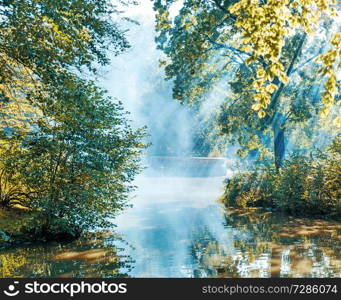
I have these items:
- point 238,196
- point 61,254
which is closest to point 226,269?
point 61,254

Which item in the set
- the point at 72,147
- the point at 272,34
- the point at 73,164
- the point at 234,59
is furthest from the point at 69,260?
the point at 234,59

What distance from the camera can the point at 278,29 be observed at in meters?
4.21

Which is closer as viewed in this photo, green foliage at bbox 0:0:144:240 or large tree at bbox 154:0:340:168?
green foliage at bbox 0:0:144:240

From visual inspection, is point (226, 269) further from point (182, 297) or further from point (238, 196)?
point (238, 196)

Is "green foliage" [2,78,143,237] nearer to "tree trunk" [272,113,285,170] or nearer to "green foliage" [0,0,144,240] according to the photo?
"green foliage" [0,0,144,240]

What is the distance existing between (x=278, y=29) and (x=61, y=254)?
7.73 m

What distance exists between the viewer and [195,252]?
32.3 ft

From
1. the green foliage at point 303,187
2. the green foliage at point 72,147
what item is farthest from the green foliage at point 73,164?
the green foliage at point 303,187

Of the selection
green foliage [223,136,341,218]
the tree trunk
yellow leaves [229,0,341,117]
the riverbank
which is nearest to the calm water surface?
the riverbank

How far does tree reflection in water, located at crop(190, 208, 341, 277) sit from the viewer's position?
25.1 ft

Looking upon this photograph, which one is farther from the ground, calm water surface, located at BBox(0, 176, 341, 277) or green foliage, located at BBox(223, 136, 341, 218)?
green foliage, located at BBox(223, 136, 341, 218)

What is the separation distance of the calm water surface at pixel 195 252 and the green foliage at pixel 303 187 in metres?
1.13

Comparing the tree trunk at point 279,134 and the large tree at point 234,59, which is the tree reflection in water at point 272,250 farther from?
the tree trunk at point 279,134

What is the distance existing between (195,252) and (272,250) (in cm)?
192
